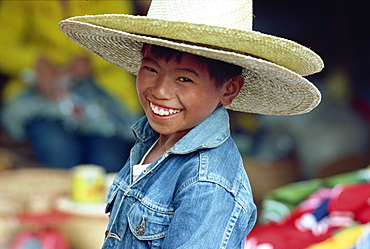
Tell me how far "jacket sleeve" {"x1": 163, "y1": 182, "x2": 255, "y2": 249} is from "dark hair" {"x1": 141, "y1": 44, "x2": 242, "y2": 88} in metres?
0.27

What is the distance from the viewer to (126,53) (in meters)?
1.51

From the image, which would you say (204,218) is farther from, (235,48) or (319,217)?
(319,217)

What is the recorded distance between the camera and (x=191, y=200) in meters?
1.12

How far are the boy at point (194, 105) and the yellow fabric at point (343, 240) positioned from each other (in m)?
1.32

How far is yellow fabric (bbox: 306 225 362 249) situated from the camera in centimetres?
248

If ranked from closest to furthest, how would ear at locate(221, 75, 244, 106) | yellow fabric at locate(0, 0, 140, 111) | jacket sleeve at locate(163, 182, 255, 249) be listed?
1. jacket sleeve at locate(163, 182, 255, 249)
2. ear at locate(221, 75, 244, 106)
3. yellow fabric at locate(0, 0, 140, 111)

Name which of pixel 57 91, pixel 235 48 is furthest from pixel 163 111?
pixel 57 91

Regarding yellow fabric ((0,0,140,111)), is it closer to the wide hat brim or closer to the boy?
the wide hat brim

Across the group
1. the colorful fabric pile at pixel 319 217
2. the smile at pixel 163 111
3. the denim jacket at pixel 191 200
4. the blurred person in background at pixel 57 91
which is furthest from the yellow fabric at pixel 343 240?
the blurred person in background at pixel 57 91

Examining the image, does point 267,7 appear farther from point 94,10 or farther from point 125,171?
point 125,171

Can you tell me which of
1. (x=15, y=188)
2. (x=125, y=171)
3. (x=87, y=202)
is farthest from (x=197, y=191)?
(x=15, y=188)

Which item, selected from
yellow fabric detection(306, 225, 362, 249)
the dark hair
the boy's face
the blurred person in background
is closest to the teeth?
the boy's face

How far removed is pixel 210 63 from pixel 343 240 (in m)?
1.61

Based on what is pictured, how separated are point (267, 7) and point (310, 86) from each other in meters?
2.64
